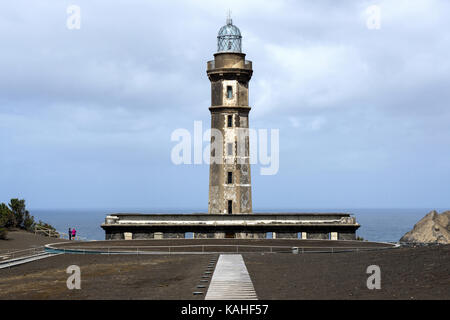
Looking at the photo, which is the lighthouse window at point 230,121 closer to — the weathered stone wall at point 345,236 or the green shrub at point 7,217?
the weathered stone wall at point 345,236

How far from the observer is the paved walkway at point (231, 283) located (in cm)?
1737

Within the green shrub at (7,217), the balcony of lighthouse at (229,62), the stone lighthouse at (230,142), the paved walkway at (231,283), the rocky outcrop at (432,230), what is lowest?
the rocky outcrop at (432,230)

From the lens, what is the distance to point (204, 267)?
2459cm

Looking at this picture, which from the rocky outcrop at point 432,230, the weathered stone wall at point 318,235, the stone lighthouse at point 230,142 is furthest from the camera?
the rocky outcrop at point 432,230

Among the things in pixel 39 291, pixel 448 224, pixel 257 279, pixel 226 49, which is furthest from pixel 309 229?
pixel 448 224

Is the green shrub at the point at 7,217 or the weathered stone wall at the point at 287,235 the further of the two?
the green shrub at the point at 7,217

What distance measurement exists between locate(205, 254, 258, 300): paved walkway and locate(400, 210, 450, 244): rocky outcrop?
84.8 meters

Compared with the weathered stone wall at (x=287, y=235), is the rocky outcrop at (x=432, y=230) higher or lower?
lower

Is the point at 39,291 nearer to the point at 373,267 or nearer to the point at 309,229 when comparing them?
the point at 373,267

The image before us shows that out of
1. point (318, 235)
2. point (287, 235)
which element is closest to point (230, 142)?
point (287, 235)

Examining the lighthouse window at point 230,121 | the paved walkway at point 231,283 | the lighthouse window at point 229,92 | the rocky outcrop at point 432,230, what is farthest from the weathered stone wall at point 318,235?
the rocky outcrop at point 432,230

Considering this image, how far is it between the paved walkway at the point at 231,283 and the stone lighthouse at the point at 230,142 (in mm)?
24711

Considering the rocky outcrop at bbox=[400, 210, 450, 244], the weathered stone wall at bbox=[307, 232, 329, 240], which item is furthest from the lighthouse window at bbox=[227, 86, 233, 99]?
the rocky outcrop at bbox=[400, 210, 450, 244]

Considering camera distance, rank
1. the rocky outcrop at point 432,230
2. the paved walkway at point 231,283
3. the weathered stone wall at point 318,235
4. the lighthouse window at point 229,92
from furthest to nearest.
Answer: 1. the rocky outcrop at point 432,230
2. the lighthouse window at point 229,92
3. the weathered stone wall at point 318,235
4. the paved walkway at point 231,283
